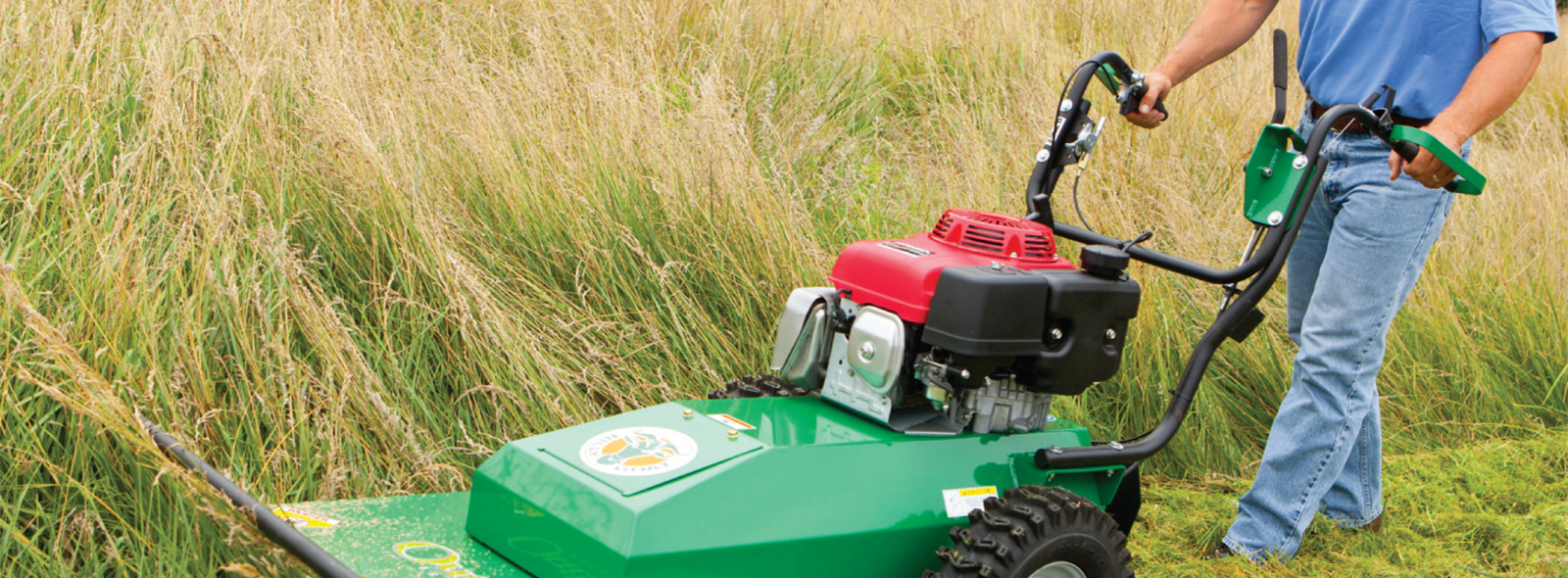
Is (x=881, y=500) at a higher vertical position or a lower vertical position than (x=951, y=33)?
lower

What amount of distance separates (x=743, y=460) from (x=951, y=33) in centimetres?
419

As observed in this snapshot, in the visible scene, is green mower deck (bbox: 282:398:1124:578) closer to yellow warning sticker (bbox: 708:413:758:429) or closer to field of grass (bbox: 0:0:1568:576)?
yellow warning sticker (bbox: 708:413:758:429)

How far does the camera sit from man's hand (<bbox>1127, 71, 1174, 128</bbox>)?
8.92 feet

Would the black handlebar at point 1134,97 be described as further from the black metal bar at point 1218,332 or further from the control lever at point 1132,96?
the black metal bar at point 1218,332

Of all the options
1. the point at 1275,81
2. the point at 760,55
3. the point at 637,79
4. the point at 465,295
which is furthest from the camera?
the point at 760,55

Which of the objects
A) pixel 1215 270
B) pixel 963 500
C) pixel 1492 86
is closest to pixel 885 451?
pixel 963 500

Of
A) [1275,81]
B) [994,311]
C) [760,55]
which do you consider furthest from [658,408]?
[760,55]

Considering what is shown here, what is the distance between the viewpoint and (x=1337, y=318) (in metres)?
2.76

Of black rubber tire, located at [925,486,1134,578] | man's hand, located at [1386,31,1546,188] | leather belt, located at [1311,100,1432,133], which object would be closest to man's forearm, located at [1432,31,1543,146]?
man's hand, located at [1386,31,1546,188]

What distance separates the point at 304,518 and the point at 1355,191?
89.0 inches

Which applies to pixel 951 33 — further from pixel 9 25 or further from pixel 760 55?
pixel 9 25

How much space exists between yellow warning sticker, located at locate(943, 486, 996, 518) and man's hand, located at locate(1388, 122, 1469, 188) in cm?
103

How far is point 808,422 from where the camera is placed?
2273 millimetres

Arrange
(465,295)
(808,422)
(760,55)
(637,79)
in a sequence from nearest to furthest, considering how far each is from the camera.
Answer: (808,422), (465,295), (637,79), (760,55)
